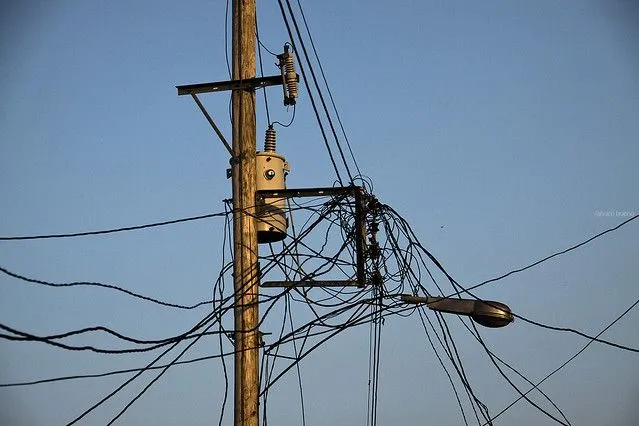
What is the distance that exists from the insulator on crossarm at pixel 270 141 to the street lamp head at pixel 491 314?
2.57m

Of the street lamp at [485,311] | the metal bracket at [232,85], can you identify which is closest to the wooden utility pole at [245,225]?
the metal bracket at [232,85]

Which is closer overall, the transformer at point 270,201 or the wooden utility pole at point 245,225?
the wooden utility pole at point 245,225

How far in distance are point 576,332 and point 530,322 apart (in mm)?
Result: 505

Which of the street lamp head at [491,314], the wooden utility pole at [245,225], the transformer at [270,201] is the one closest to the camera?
the wooden utility pole at [245,225]

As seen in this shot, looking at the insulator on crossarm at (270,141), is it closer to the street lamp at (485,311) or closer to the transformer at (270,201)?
the transformer at (270,201)

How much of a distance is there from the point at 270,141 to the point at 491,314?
281cm

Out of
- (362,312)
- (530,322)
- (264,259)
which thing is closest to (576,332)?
(530,322)

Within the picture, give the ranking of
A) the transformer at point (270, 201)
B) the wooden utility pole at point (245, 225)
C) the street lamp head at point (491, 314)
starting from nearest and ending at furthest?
the wooden utility pole at point (245, 225)
the transformer at point (270, 201)
the street lamp head at point (491, 314)

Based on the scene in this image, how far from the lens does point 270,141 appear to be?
31.4ft

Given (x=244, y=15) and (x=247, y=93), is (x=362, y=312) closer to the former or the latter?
(x=247, y=93)

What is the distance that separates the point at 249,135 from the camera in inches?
354

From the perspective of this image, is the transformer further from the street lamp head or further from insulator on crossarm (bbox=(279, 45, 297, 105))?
the street lamp head

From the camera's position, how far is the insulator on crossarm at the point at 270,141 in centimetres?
952

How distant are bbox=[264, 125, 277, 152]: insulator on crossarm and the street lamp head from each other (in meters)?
2.57
